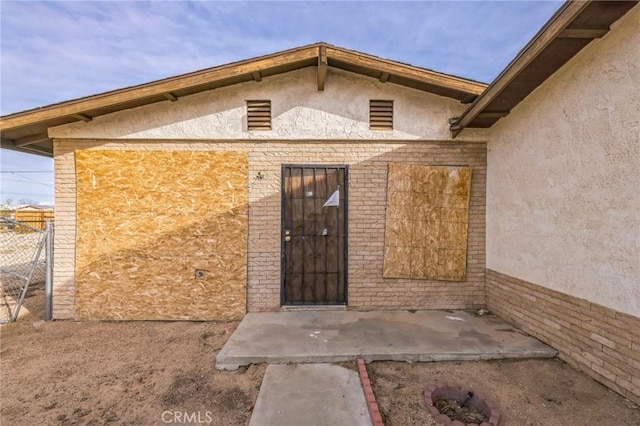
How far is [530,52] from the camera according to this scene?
3.28 meters

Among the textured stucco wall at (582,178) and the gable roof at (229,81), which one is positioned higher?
the gable roof at (229,81)

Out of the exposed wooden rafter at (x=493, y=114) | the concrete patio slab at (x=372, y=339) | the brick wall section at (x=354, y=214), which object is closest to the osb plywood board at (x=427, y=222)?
the brick wall section at (x=354, y=214)

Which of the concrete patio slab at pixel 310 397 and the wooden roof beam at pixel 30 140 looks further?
the wooden roof beam at pixel 30 140

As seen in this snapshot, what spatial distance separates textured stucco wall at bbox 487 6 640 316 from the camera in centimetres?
274

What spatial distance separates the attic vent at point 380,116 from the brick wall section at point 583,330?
3323 millimetres

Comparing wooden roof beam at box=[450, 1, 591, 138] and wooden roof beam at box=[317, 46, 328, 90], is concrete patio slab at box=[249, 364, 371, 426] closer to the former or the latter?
wooden roof beam at box=[450, 1, 591, 138]

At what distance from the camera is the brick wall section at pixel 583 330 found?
2.74 metres

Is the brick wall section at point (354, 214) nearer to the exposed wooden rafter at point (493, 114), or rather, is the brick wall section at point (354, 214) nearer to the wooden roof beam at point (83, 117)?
the wooden roof beam at point (83, 117)

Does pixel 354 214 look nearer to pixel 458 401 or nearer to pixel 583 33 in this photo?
pixel 458 401

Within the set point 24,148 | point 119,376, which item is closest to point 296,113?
point 119,376

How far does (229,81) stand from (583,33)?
190 inches

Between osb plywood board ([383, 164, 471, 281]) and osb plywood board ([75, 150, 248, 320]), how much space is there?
107 inches

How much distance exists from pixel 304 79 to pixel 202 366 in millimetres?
4759

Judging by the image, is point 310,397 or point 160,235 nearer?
point 310,397
